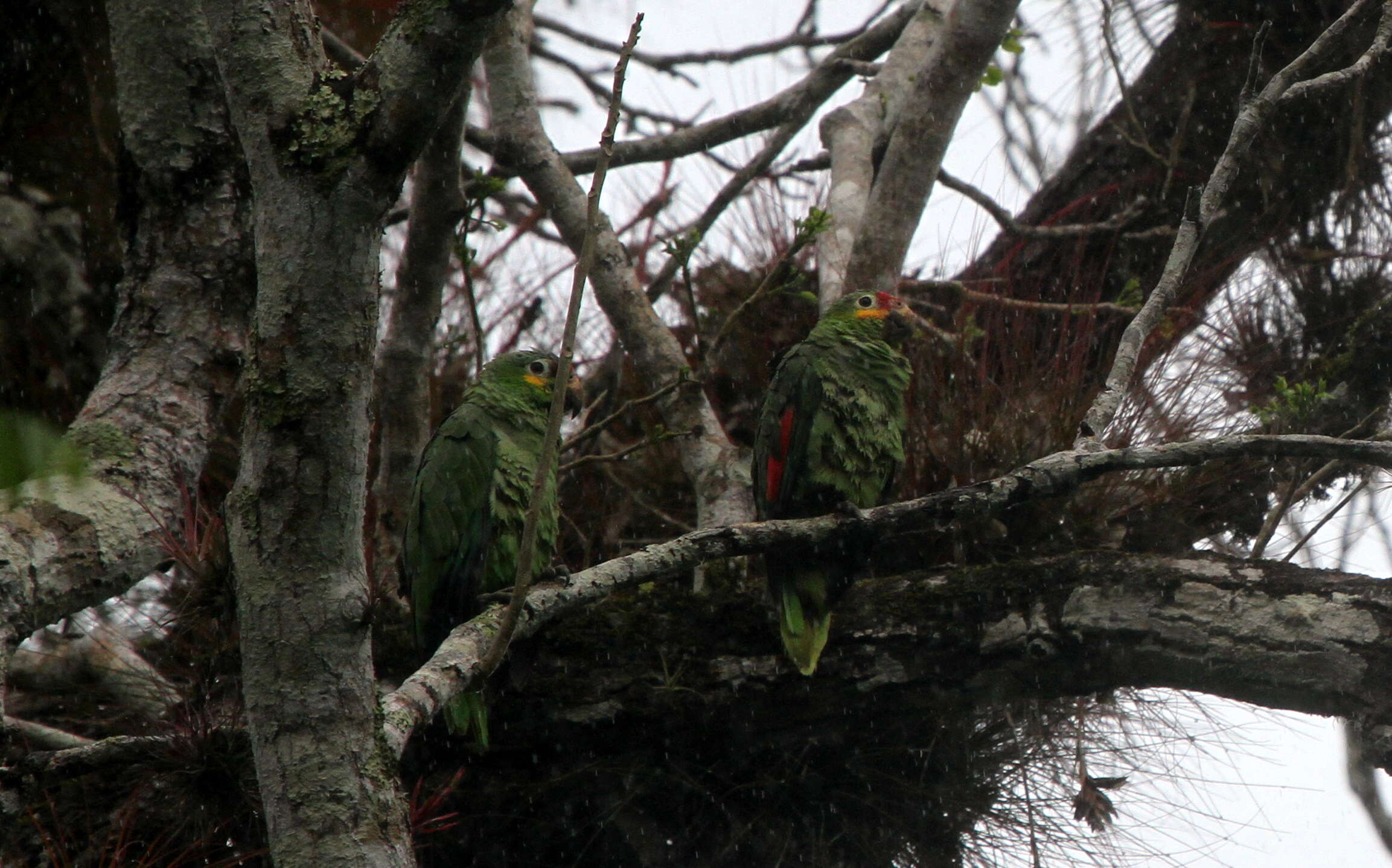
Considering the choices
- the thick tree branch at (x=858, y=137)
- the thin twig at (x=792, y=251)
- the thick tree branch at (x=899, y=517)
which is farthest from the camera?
the thick tree branch at (x=858, y=137)

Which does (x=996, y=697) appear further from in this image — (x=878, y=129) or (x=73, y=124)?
(x=73, y=124)

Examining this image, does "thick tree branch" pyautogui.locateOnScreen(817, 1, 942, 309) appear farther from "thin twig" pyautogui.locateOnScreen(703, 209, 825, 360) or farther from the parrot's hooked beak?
the parrot's hooked beak

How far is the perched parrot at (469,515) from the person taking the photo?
12.5 feet

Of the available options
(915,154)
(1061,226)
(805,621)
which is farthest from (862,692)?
(1061,226)

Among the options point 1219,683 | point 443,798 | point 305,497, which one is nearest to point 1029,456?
point 1219,683

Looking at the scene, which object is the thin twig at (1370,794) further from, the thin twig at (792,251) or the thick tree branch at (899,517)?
the thin twig at (792,251)

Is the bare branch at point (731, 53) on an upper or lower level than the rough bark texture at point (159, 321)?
upper

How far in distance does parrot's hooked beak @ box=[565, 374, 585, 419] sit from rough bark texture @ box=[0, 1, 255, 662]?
52.9 inches

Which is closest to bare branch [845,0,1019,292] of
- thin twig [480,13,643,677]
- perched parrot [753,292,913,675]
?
perched parrot [753,292,913,675]

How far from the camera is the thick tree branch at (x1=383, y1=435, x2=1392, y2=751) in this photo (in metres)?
2.71

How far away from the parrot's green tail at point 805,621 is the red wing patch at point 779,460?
0.51 meters

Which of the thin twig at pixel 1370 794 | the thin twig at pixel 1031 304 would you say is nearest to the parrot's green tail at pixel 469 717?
the thin twig at pixel 1370 794

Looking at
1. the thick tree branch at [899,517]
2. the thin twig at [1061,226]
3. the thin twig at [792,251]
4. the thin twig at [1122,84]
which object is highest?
the thin twig at [1122,84]

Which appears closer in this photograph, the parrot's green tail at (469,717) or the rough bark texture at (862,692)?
the rough bark texture at (862,692)
